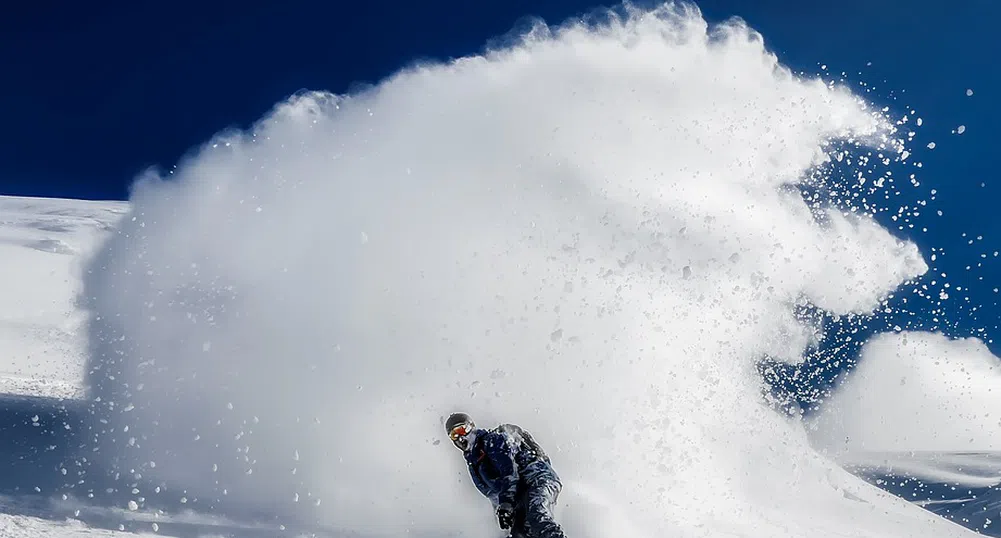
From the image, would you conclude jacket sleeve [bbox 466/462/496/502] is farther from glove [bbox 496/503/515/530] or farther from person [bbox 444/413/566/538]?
glove [bbox 496/503/515/530]

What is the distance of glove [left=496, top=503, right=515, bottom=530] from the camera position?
13.3 ft

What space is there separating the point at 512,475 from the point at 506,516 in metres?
0.21

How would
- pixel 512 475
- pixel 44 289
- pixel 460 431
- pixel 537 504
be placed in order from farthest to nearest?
1. pixel 44 289
2. pixel 460 431
3. pixel 512 475
4. pixel 537 504

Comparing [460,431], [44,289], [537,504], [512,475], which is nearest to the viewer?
[537,504]

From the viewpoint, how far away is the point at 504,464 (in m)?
4.16

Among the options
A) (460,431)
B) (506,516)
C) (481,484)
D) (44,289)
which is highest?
(44,289)

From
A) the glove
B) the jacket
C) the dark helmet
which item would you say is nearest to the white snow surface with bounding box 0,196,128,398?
the dark helmet

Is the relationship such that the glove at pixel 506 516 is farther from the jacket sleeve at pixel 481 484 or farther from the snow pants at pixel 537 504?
the jacket sleeve at pixel 481 484

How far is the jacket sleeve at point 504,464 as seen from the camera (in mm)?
4113

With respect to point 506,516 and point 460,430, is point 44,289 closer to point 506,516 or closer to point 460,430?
point 460,430

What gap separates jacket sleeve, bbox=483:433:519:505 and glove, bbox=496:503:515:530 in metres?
0.03

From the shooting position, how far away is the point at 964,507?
2180 cm

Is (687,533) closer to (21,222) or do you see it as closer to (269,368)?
(269,368)

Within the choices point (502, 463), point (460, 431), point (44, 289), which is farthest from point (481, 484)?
point (44, 289)
